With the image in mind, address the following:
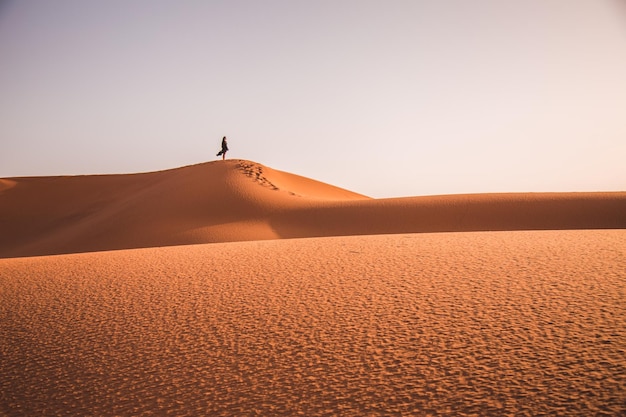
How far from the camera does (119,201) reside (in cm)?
2258

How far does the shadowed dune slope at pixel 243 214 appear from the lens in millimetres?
15234

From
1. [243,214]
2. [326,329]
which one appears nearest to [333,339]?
[326,329]

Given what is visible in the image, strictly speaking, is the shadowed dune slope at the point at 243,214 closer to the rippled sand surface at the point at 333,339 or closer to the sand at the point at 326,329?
the sand at the point at 326,329

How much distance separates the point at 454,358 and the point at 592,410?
0.82 metres

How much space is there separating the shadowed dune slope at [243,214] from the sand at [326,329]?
779cm

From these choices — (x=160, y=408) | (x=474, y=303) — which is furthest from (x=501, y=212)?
(x=160, y=408)

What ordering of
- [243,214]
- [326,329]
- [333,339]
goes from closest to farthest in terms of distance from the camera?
[333,339], [326,329], [243,214]

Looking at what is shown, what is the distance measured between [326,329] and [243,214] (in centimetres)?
1459

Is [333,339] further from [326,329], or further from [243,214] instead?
[243,214]

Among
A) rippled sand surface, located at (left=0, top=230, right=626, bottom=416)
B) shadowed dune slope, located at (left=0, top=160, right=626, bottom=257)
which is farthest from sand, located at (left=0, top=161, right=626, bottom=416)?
shadowed dune slope, located at (left=0, top=160, right=626, bottom=257)

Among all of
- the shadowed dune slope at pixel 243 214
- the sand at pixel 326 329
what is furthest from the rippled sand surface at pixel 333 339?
the shadowed dune slope at pixel 243 214

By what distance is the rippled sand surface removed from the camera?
8.21 ft

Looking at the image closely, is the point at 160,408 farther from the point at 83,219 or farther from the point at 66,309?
the point at 83,219

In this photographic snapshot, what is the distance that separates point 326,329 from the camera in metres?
3.53
